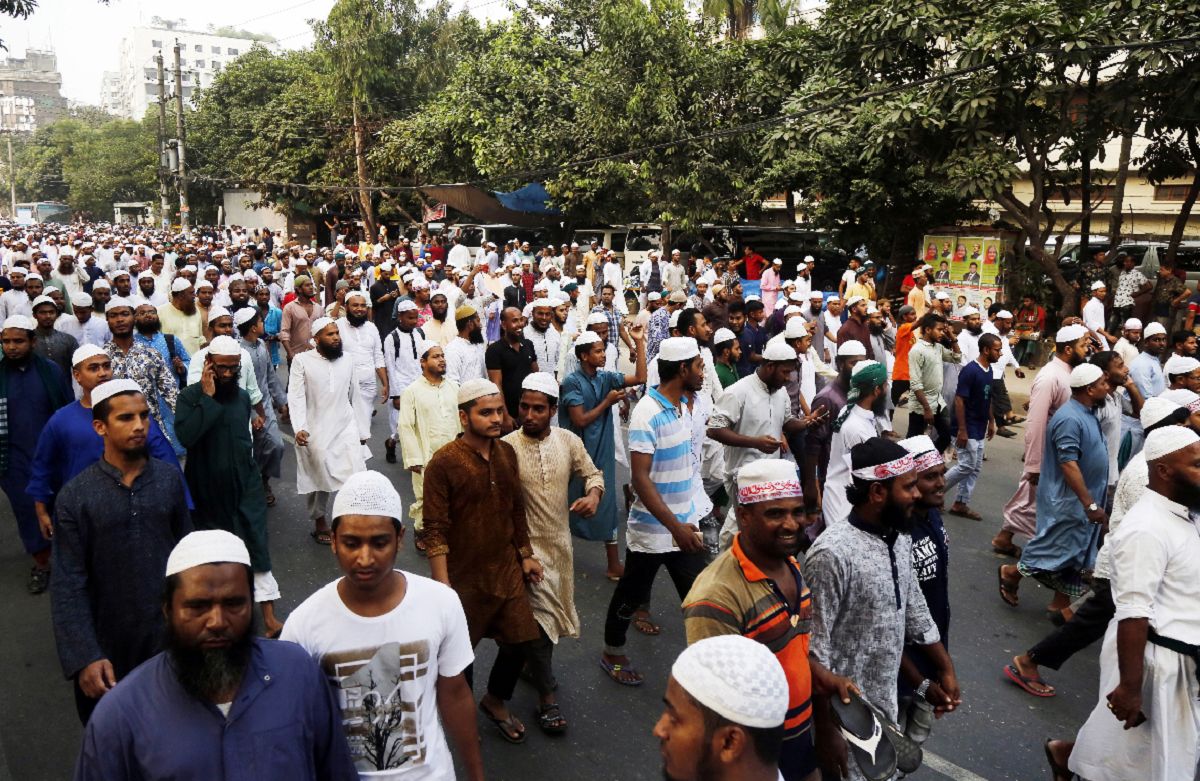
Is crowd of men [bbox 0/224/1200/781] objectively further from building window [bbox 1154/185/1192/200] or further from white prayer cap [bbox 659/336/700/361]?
building window [bbox 1154/185/1192/200]

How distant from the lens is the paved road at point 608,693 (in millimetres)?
4199

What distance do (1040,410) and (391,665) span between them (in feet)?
16.7

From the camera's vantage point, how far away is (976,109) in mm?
14523

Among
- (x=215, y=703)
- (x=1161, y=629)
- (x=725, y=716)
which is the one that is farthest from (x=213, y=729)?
(x=1161, y=629)

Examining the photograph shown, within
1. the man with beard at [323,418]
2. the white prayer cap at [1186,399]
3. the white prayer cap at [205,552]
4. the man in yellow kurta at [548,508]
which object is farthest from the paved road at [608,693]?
the white prayer cap at [205,552]

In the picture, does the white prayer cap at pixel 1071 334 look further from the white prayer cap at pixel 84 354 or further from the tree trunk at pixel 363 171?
the tree trunk at pixel 363 171

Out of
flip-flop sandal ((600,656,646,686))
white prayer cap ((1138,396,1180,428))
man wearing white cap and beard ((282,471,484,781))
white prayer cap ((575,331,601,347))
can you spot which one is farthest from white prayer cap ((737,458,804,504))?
white prayer cap ((575,331,601,347))

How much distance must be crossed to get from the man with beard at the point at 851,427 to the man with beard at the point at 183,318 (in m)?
6.03

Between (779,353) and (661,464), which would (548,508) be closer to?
(661,464)

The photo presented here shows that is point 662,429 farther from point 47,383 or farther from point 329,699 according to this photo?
point 47,383

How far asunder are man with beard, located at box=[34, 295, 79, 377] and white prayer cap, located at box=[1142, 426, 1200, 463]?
6895 mm

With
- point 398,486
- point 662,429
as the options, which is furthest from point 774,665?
point 398,486

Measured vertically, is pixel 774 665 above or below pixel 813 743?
above

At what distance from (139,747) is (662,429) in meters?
3.05
